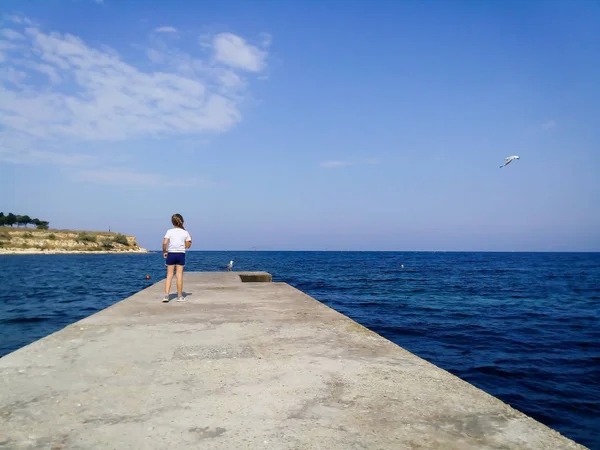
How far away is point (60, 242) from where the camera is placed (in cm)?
10712

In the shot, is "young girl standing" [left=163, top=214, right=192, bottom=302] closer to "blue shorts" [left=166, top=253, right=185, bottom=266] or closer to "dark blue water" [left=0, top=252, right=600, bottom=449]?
"blue shorts" [left=166, top=253, right=185, bottom=266]

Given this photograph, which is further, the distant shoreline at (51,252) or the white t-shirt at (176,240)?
the distant shoreline at (51,252)

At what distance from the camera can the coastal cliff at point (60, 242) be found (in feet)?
307

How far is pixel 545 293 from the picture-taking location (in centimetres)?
2314

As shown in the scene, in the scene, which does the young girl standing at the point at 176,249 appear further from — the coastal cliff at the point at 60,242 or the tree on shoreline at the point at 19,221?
the tree on shoreline at the point at 19,221

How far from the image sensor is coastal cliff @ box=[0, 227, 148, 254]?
307 feet

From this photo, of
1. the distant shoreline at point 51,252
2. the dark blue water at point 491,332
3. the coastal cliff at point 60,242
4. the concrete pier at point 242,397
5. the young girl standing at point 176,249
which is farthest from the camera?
the coastal cliff at point 60,242

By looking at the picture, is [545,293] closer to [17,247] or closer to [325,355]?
[325,355]

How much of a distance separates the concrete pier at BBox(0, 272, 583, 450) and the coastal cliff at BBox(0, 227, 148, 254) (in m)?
106

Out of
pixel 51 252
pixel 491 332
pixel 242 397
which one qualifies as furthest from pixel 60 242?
pixel 242 397

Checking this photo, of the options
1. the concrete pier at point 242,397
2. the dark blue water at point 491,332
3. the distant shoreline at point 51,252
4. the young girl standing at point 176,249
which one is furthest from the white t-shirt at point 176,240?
the distant shoreline at point 51,252

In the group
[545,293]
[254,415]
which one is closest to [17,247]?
[545,293]

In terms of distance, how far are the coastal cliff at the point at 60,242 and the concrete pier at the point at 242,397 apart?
105964 millimetres

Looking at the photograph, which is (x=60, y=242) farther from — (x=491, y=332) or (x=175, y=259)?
(x=491, y=332)
